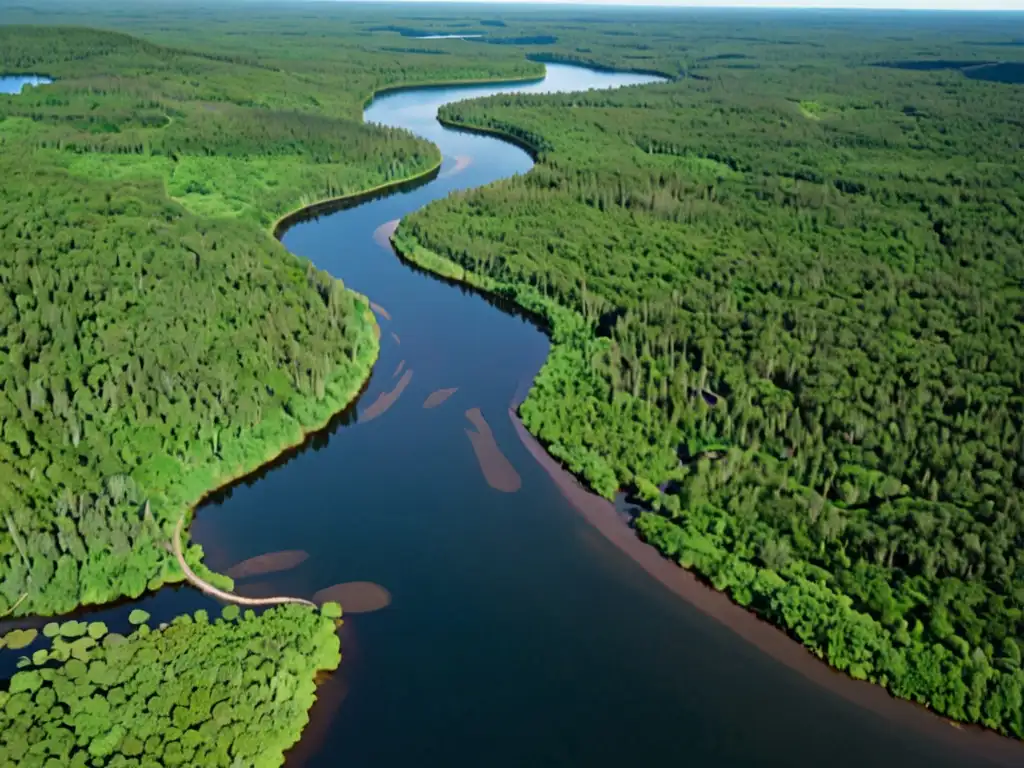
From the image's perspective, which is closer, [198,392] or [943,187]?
[198,392]

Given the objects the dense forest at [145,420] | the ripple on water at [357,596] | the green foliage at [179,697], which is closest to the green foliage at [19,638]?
the dense forest at [145,420]

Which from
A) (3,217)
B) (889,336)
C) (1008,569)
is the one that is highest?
(3,217)

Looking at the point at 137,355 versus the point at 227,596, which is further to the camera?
the point at 137,355

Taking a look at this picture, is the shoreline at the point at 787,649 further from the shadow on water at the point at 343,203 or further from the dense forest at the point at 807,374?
the shadow on water at the point at 343,203

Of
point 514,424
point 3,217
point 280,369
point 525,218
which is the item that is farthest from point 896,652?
point 3,217

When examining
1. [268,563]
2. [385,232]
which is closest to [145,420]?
[268,563]

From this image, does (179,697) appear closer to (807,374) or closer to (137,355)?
(137,355)

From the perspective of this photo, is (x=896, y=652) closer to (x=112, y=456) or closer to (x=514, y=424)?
(x=514, y=424)
